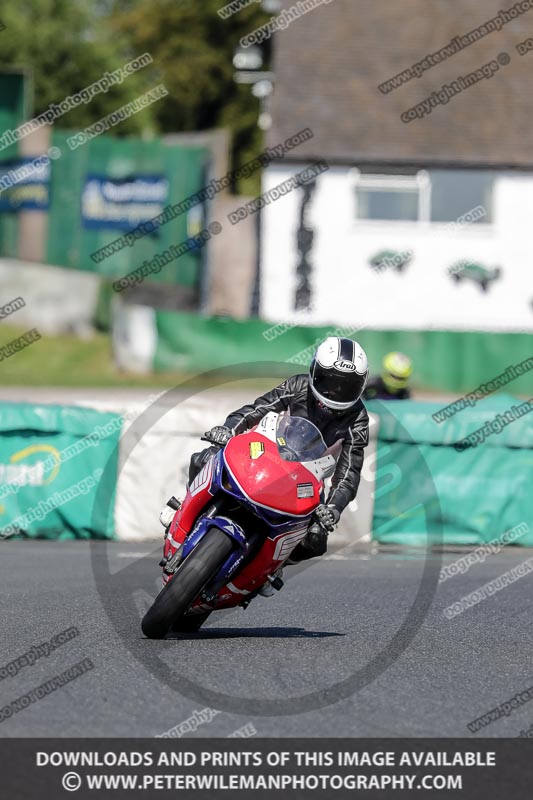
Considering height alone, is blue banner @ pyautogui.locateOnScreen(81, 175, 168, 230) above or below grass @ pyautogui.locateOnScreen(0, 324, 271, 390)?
above

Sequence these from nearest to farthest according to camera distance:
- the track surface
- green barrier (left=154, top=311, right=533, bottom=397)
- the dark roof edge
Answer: the track surface, green barrier (left=154, top=311, right=533, bottom=397), the dark roof edge

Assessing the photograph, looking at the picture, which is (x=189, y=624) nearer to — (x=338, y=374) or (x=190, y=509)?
(x=190, y=509)

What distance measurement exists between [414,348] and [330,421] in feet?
60.6

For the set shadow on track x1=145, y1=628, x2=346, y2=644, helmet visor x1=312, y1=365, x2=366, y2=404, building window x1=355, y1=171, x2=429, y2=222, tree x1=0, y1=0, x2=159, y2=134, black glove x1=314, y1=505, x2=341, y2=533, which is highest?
tree x1=0, y1=0, x2=159, y2=134

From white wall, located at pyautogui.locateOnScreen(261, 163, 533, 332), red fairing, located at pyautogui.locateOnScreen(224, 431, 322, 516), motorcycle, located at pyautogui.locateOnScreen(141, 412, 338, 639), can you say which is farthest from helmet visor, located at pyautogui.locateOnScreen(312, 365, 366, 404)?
white wall, located at pyautogui.locateOnScreen(261, 163, 533, 332)

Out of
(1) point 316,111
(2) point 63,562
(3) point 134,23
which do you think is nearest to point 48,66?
(3) point 134,23

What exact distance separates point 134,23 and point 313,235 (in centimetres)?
2905

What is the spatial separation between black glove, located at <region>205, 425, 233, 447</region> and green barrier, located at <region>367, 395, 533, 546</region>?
627 centimetres

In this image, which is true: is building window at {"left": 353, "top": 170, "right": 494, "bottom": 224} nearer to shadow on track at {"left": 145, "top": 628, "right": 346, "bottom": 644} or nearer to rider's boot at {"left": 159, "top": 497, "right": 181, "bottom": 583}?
shadow on track at {"left": 145, "top": 628, "right": 346, "bottom": 644}

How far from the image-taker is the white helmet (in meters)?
7.52

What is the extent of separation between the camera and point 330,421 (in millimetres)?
7859

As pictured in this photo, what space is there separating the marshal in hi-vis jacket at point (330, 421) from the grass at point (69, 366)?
1700 cm

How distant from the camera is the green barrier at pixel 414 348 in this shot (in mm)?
25828
